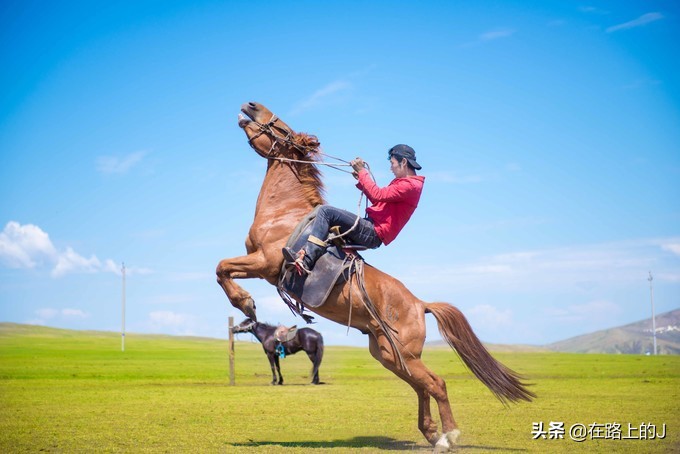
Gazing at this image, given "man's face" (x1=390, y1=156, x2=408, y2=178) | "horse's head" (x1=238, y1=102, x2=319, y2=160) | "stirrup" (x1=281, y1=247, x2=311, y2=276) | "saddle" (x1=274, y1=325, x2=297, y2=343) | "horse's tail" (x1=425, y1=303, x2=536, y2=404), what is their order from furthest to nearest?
"saddle" (x1=274, y1=325, x2=297, y2=343), "horse's head" (x1=238, y1=102, x2=319, y2=160), "horse's tail" (x1=425, y1=303, x2=536, y2=404), "man's face" (x1=390, y1=156, x2=408, y2=178), "stirrup" (x1=281, y1=247, x2=311, y2=276)

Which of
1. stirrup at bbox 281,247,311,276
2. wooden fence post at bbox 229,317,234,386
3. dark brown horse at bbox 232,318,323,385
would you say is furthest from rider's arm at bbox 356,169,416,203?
wooden fence post at bbox 229,317,234,386

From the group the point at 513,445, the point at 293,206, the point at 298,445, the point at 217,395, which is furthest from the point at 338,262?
the point at 217,395

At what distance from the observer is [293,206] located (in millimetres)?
8328

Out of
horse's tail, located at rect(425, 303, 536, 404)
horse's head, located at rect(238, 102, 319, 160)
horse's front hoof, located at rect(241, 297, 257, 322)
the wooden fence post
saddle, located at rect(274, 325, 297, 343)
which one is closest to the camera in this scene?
horse's front hoof, located at rect(241, 297, 257, 322)

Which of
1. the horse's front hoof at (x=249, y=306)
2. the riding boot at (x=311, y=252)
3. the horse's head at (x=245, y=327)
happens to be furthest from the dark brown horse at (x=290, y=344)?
the riding boot at (x=311, y=252)

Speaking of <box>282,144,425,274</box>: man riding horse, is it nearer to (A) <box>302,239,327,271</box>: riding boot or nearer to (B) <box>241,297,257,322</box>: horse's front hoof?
(A) <box>302,239,327,271</box>: riding boot

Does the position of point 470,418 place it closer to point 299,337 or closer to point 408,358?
point 408,358

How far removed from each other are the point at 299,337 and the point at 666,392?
10533 mm

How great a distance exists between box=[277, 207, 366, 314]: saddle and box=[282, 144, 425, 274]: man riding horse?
0.28 feet

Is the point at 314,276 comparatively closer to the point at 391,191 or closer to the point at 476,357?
the point at 391,191

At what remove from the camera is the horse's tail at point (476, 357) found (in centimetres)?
824

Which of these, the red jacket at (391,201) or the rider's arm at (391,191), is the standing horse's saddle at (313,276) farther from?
the rider's arm at (391,191)

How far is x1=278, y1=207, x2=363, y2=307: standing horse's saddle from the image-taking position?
783 centimetres

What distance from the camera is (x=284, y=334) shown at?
69.9 feet
